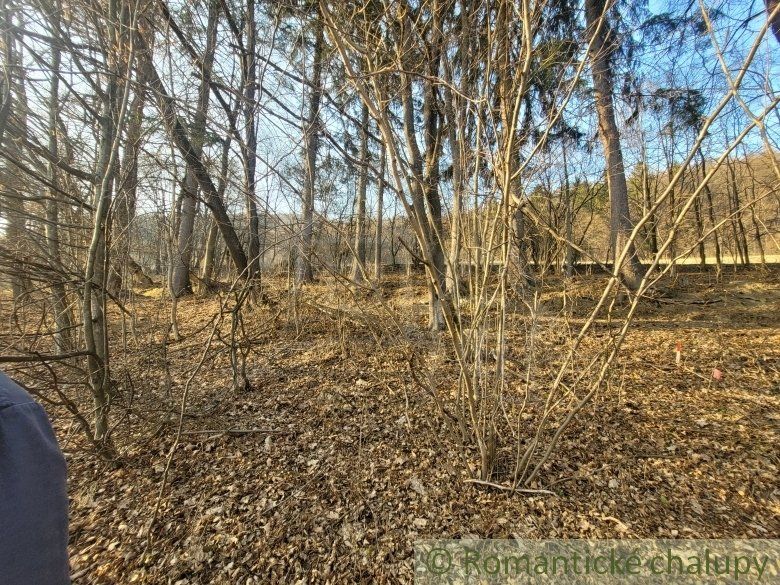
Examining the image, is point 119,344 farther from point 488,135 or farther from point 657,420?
point 657,420

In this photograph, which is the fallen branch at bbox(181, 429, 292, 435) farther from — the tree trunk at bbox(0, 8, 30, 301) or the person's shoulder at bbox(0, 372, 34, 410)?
the person's shoulder at bbox(0, 372, 34, 410)

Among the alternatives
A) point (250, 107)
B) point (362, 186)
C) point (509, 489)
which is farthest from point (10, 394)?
point (362, 186)

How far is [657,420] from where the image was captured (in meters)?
2.92

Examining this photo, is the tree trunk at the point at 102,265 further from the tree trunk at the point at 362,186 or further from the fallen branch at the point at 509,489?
the fallen branch at the point at 509,489

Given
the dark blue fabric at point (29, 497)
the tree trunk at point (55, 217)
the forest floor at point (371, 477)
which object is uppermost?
the tree trunk at point (55, 217)

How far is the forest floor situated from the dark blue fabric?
1498mm

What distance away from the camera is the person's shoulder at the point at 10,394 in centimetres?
61

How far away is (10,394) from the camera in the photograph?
2.08ft

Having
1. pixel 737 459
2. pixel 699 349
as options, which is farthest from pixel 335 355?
pixel 699 349

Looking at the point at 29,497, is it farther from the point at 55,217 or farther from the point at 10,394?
the point at 55,217

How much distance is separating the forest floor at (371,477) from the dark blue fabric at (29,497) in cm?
150

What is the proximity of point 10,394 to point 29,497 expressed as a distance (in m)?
0.19

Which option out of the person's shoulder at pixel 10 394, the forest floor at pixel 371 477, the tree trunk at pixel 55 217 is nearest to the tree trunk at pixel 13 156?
the tree trunk at pixel 55 217

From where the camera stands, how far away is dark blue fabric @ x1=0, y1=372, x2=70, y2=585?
1.89ft
